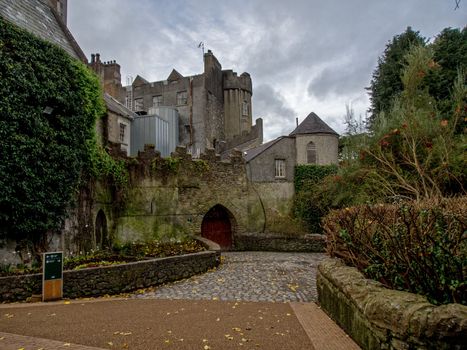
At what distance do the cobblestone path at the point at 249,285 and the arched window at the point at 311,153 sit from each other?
32.8 feet

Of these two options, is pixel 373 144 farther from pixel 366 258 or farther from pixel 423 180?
pixel 366 258

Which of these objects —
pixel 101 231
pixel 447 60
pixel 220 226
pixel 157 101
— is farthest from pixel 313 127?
pixel 157 101

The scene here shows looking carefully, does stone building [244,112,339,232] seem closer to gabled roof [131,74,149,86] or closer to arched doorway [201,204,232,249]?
arched doorway [201,204,232,249]

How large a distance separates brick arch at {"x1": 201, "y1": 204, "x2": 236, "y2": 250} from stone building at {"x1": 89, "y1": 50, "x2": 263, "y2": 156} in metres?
11.7

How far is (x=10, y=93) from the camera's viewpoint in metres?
10.9

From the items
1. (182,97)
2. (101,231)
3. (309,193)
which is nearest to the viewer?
(101,231)

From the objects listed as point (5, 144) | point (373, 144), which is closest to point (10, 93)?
point (5, 144)

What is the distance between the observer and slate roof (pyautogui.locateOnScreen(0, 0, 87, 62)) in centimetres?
1292

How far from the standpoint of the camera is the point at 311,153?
22891mm

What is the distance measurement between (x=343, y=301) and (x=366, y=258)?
106cm

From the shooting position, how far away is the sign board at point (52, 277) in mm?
8531

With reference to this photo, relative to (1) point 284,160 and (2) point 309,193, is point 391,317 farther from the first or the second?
(1) point 284,160

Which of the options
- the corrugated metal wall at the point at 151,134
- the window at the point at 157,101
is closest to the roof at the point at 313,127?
the corrugated metal wall at the point at 151,134

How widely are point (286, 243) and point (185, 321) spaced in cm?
1370
